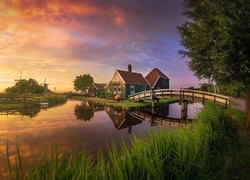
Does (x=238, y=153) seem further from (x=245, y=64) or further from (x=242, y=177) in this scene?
(x=245, y=64)

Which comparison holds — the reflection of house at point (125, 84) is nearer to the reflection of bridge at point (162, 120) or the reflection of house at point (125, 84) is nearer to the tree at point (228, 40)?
the reflection of bridge at point (162, 120)

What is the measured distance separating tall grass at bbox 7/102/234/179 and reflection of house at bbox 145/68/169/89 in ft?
144

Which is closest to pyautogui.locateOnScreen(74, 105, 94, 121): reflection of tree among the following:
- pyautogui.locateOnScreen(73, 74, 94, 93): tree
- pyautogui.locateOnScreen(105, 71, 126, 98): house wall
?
pyautogui.locateOnScreen(105, 71, 126, 98): house wall

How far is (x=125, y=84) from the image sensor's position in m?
44.8

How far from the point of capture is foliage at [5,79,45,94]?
5019 centimetres

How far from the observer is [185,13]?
47.3ft

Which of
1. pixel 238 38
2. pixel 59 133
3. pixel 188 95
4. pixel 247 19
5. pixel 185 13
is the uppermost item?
pixel 185 13

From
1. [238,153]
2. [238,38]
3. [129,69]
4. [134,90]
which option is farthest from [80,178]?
[129,69]

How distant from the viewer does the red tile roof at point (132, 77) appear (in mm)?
46188

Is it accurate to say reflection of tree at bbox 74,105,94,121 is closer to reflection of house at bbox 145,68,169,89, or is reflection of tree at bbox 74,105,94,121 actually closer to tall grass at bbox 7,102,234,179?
tall grass at bbox 7,102,234,179

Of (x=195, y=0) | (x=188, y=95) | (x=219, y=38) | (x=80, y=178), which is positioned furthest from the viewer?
(x=188, y=95)

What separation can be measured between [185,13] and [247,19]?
17.3 ft

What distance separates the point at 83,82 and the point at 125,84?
35178 millimetres


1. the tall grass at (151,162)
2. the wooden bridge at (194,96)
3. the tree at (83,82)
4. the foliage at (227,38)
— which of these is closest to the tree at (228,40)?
the foliage at (227,38)
